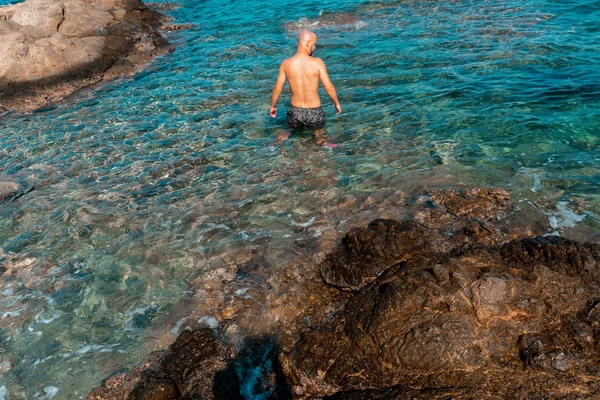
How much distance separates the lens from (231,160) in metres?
8.85

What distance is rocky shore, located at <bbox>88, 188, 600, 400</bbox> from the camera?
3.76 metres

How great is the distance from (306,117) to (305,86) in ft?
1.99

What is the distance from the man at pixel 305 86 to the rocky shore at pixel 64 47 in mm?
7525

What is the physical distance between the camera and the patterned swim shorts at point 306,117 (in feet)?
30.6

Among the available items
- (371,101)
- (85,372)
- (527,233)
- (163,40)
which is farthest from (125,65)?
(527,233)

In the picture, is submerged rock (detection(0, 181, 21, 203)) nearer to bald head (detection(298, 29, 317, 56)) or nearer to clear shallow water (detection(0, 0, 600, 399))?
clear shallow water (detection(0, 0, 600, 399))

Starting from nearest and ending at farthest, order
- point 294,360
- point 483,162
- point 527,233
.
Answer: point 294,360 → point 527,233 → point 483,162

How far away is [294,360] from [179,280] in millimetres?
2327

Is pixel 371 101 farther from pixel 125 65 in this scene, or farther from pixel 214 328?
pixel 125 65

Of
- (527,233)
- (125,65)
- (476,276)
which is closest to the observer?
(476,276)

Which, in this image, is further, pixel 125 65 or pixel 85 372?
pixel 125 65

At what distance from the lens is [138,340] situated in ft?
16.7

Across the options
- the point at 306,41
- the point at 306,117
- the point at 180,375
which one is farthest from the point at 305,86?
the point at 180,375

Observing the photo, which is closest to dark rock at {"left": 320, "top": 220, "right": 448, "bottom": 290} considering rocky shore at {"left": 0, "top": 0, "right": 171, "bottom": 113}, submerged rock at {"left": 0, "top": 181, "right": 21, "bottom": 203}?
submerged rock at {"left": 0, "top": 181, "right": 21, "bottom": 203}
